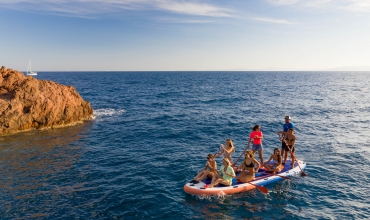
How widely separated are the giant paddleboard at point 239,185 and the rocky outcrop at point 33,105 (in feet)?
71.7

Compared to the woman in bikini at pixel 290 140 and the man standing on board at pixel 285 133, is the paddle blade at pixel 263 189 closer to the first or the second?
the woman in bikini at pixel 290 140

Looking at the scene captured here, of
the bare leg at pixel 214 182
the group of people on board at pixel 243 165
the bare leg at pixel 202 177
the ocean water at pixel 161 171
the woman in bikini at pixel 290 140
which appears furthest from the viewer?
the woman in bikini at pixel 290 140

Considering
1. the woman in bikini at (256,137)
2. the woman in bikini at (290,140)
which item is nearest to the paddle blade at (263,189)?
the woman in bikini at (256,137)

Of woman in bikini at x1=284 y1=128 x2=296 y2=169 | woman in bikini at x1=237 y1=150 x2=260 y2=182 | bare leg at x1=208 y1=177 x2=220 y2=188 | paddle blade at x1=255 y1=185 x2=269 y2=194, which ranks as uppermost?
woman in bikini at x1=284 y1=128 x2=296 y2=169

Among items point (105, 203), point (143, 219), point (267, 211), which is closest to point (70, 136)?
point (105, 203)

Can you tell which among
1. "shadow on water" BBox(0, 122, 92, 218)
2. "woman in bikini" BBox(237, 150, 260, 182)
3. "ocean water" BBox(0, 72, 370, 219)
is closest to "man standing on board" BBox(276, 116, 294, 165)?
"ocean water" BBox(0, 72, 370, 219)

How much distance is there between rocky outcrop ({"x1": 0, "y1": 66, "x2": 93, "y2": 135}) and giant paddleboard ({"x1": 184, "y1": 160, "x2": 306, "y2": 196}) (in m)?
21.8

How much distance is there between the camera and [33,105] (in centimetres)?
2889

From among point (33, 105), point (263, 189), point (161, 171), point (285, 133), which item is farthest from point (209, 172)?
point (33, 105)

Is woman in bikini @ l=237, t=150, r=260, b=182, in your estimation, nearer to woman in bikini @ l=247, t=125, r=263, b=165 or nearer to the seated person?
the seated person

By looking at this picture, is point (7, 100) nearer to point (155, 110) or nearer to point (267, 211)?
point (155, 110)

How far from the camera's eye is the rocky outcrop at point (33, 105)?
27.3 meters

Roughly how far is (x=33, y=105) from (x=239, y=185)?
82.3 feet

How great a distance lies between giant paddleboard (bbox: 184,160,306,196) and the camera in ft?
47.7
